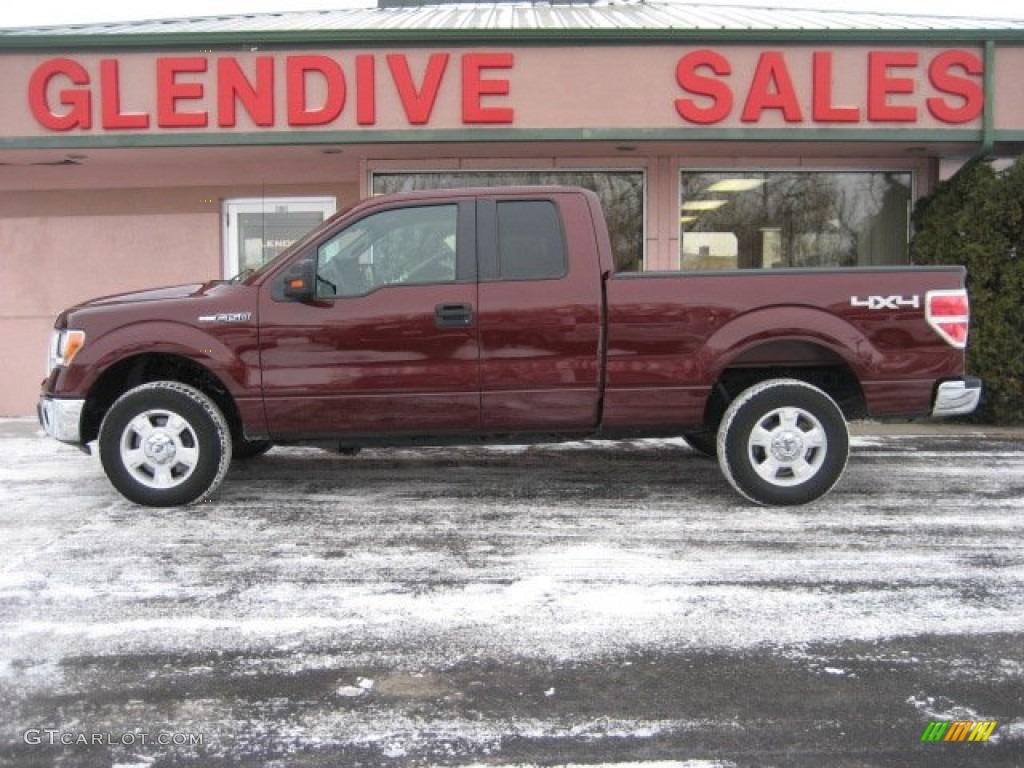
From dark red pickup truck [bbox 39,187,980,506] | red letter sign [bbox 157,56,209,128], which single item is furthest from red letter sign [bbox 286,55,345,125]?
dark red pickup truck [bbox 39,187,980,506]

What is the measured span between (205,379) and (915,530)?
15.2 ft

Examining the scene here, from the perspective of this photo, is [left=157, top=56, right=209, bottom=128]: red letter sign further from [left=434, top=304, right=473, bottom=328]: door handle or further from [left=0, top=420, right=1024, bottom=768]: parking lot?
[left=434, top=304, right=473, bottom=328]: door handle

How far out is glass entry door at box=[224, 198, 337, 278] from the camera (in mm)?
10875

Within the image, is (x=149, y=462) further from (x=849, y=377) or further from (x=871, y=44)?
(x=871, y=44)

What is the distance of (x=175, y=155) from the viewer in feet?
33.2

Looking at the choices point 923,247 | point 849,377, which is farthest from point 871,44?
point 849,377

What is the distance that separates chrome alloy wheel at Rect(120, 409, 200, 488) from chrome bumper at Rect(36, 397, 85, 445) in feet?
1.07

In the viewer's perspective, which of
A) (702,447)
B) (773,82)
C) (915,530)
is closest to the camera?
(915,530)

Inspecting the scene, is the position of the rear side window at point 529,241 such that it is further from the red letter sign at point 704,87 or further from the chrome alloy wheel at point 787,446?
the red letter sign at point 704,87

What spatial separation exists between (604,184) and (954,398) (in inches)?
233

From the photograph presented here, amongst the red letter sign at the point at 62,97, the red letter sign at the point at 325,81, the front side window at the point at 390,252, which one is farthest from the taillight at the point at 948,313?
the red letter sign at the point at 62,97

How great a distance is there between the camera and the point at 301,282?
546 cm

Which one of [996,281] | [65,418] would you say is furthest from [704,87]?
[65,418]

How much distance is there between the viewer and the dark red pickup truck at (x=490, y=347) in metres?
5.54
